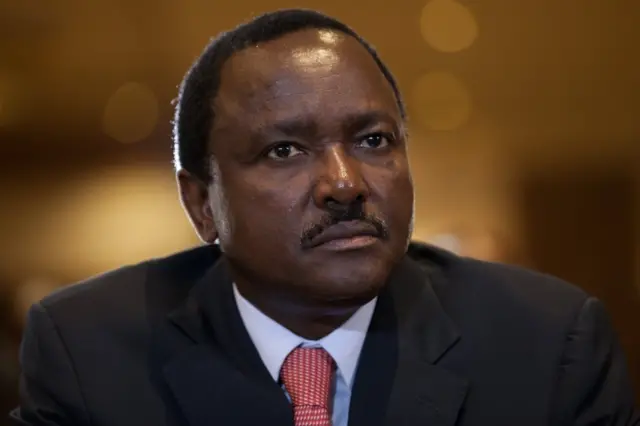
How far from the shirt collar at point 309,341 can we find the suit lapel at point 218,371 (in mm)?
19

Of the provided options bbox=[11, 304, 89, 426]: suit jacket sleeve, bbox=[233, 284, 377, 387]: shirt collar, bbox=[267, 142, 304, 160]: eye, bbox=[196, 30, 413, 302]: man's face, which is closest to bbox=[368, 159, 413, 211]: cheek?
bbox=[196, 30, 413, 302]: man's face

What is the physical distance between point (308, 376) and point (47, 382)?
0.40 metres

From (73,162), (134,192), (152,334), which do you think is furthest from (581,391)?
(73,162)

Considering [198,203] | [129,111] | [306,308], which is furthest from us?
[129,111]

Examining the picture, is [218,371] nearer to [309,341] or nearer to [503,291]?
[309,341]

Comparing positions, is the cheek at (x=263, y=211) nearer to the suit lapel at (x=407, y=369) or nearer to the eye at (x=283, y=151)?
the eye at (x=283, y=151)

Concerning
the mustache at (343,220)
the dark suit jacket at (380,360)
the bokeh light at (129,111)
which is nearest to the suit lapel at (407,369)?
the dark suit jacket at (380,360)

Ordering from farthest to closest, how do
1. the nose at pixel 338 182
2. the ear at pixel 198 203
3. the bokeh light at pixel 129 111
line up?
the bokeh light at pixel 129 111, the ear at pixel 198 203, the nose at pixel 338 182

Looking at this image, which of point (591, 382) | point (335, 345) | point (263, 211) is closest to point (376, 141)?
point (263, 211)

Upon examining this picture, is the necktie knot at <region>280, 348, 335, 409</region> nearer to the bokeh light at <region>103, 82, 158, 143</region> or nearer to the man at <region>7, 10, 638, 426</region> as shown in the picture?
the man at <region>7, 10, 638, 426</region>

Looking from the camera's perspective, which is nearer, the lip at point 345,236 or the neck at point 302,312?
the lip at point 345,236

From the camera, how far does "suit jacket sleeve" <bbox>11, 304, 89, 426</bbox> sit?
1188 millimetres

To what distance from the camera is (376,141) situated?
1113 mm

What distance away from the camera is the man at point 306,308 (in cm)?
106
